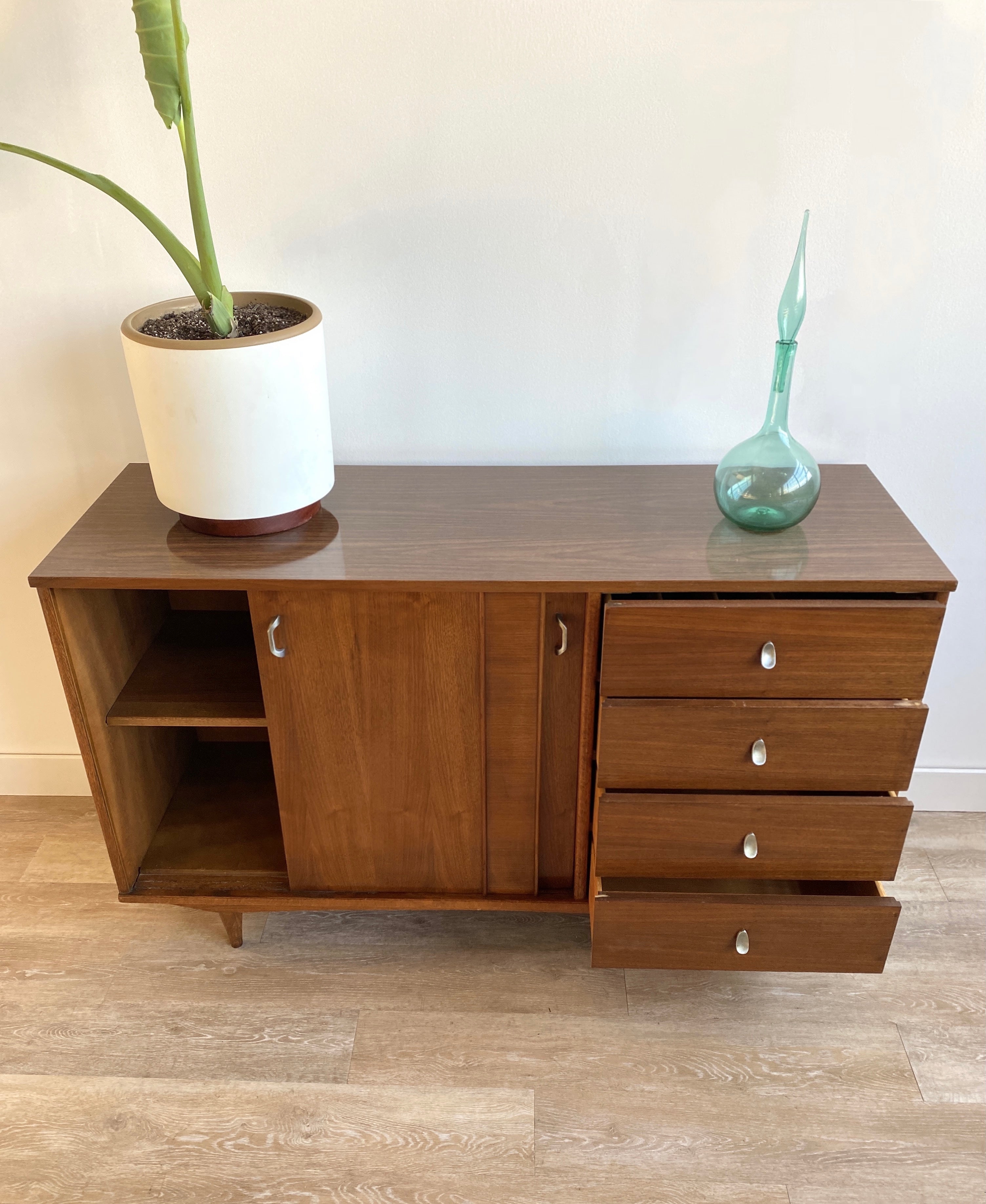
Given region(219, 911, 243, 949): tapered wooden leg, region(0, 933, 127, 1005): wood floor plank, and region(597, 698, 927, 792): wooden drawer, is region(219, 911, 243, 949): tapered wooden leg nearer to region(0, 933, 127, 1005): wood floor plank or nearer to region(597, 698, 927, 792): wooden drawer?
region(0, 933, 127, 1005): wood floor plank

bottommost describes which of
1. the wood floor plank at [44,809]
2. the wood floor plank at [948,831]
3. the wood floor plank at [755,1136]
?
the wood floor plank at [755,1136]

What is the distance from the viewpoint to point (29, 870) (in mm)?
1730

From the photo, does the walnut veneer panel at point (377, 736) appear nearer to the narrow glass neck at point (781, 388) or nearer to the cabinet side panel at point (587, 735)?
the cabinet side panel at point (587, 735)

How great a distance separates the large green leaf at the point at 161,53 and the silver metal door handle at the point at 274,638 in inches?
23.1

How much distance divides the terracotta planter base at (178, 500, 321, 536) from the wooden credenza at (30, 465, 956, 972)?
0.02 meters

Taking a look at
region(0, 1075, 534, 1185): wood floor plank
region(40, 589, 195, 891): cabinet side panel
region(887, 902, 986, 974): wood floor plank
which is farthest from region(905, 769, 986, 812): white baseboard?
region(40, 589, 195, 891): cabinet side panel

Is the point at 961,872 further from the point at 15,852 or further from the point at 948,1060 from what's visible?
the point at 15,852

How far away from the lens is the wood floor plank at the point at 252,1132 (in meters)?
1.28

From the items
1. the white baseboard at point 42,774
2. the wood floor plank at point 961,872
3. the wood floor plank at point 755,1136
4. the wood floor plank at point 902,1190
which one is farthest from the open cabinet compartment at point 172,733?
the wood floor plank at point 961,872

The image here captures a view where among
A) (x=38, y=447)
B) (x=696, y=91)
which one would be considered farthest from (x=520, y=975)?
(x=696, y=91)

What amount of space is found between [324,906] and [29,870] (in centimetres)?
64

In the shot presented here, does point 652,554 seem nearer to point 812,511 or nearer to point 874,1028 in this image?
point 812,511

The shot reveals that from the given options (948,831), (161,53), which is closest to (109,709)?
(161,53)

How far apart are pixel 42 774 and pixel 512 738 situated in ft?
3.49
